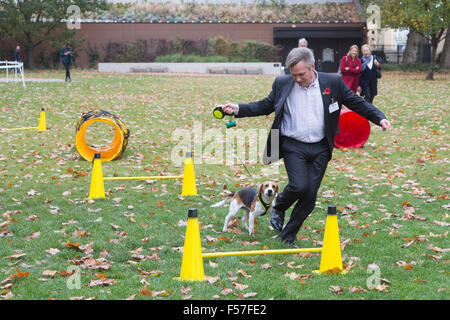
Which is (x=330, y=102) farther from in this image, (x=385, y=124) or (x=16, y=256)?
(x=16, y=256)

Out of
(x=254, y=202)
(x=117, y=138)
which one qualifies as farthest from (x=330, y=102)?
(x=117, y=138)

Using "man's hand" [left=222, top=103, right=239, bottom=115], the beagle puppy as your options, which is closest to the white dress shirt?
"man's hand" [left=222, top=103, right=239, bottom=115]

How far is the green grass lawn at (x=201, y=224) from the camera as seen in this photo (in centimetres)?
525

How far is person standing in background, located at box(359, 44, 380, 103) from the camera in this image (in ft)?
51.6

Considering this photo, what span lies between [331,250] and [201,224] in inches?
92.0

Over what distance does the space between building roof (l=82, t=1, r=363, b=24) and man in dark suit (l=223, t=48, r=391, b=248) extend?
4062cm

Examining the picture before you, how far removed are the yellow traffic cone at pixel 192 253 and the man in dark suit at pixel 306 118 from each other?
136 cm

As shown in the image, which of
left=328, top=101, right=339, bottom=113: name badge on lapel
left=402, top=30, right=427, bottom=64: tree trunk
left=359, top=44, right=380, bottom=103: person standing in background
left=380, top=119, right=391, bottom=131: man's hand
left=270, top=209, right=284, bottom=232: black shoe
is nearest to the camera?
left=380, top=119, right=391, bottom=131: man's hand

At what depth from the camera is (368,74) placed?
52.0 ft

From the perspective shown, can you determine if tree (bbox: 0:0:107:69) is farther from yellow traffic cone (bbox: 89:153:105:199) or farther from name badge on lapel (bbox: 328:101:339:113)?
name badge on lapel (bbox: 328:101:339:113)
